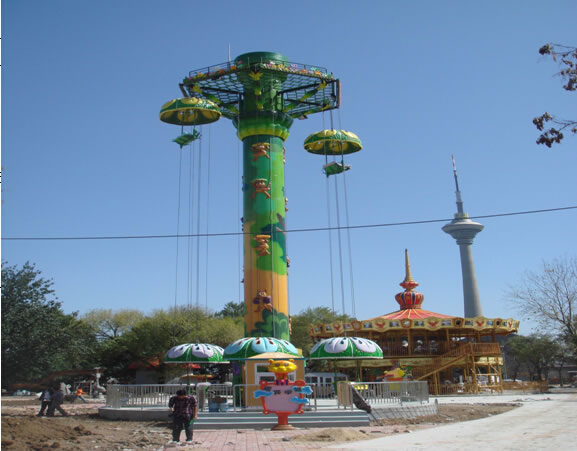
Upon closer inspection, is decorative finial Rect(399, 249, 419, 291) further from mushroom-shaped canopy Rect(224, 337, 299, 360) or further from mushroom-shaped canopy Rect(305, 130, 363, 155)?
mushroom-shaped canopy Rect(224, 337, 299, 360)

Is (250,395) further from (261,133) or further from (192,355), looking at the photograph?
(261,133)

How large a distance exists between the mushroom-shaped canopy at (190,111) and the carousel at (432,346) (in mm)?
18907

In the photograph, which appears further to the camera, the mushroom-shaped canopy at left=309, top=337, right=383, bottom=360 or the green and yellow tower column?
the green and yellow tower column

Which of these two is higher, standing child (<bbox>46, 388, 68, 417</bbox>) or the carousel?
the carousel

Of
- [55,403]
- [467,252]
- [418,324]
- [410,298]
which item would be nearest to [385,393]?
[55,403]

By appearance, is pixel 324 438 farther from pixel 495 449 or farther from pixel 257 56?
pixel 257 56

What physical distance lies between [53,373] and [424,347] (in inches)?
1147

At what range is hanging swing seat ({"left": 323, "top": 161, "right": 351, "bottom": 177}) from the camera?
35344 millimetres

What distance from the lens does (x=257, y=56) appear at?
3203 cm

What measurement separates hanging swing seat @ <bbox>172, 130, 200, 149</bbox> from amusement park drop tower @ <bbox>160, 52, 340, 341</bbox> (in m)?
0.14

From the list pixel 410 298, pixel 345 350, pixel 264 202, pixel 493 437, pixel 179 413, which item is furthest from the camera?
pixel 410 298

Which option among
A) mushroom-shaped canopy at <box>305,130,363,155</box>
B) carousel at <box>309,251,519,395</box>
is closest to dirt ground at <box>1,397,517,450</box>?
mushroom-shaped canopy at <box>305,130,363,155</box>

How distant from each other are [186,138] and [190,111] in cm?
162

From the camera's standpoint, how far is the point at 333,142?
35625 mm
